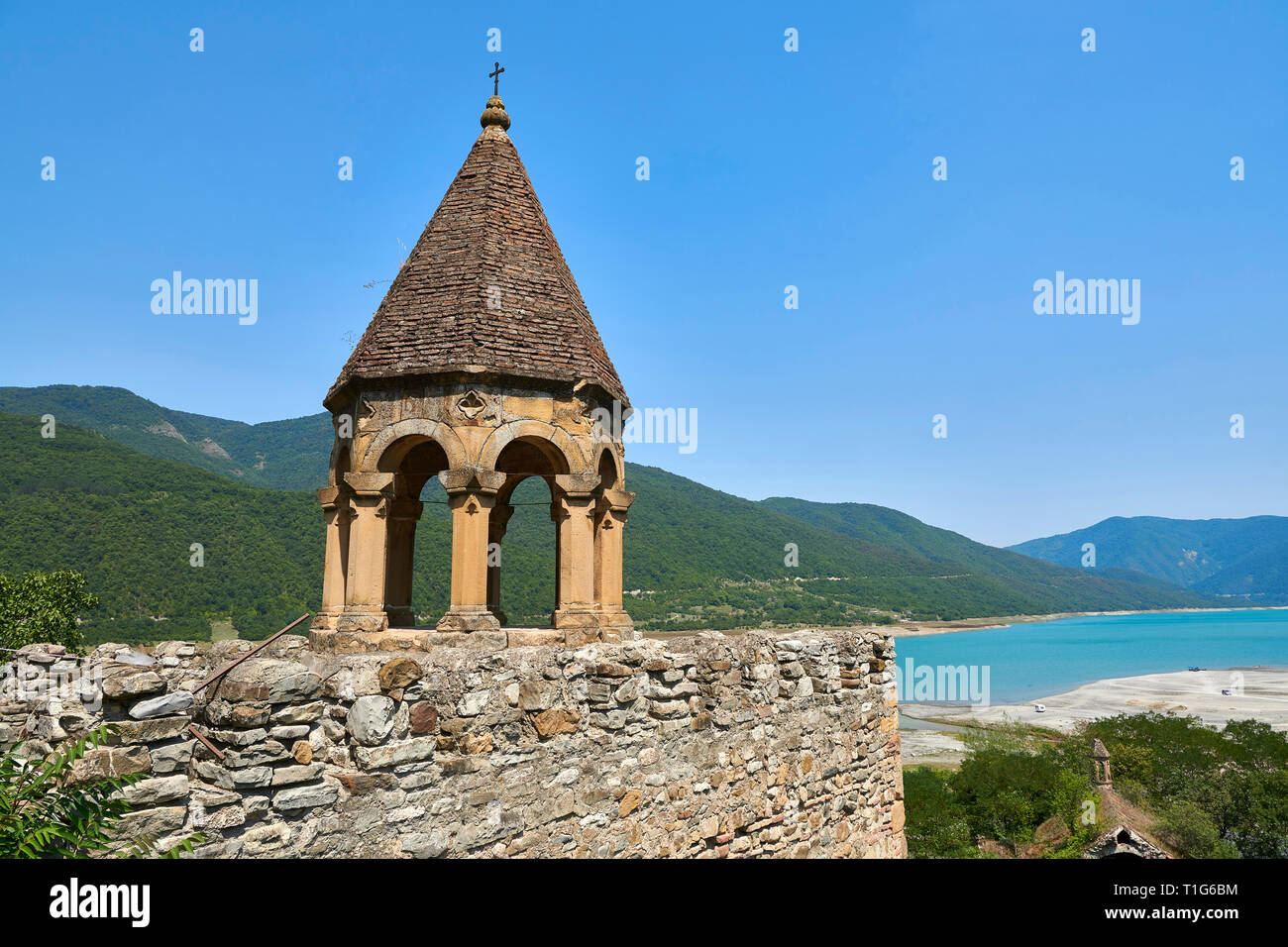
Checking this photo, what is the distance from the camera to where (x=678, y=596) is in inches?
2687

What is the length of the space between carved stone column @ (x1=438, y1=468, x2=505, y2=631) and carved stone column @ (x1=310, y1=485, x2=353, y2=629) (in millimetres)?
1357

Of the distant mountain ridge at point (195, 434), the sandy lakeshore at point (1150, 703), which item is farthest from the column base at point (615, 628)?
the distant mountain ridge at point (195, 434)

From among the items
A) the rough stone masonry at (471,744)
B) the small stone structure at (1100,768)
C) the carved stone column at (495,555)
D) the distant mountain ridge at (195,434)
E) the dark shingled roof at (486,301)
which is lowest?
the small stone structure at (1100,768)

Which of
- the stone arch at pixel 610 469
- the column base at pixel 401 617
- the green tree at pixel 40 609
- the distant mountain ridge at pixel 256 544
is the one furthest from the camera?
the distant mountain ridge at pixel 256 544

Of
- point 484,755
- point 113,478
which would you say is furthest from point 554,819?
point 113,478

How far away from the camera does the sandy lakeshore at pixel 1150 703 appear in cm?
4700

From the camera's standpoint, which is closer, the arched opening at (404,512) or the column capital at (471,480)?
the column capital at (471,480)

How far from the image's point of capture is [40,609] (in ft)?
62.4

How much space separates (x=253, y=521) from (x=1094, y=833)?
156 feet

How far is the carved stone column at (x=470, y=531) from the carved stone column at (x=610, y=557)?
125cm

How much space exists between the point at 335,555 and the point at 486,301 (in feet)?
9.52

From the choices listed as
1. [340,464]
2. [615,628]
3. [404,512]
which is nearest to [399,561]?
[404,512]

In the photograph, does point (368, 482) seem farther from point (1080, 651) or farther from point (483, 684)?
point (1080, 651)

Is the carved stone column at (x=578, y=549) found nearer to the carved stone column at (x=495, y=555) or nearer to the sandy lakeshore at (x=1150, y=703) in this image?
the carved stone column at (x=495, y=555)
